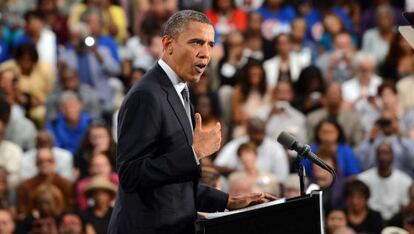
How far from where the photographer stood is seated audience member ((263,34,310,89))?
1122 cm

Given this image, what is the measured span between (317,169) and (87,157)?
2.09 m

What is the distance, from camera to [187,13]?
4480mm

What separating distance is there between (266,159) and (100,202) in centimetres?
170

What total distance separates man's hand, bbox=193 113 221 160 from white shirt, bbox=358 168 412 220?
5.00m

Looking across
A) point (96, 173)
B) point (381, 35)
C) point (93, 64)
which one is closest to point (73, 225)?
point (96, 173)

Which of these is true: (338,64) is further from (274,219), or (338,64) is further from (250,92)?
(274,219)

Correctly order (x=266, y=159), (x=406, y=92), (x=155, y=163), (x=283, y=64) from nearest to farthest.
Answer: (x=155, y=163)
(x=266, y=159)
(x=406, y=92)
(x=283, y=64)

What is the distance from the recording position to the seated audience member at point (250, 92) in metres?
10.6

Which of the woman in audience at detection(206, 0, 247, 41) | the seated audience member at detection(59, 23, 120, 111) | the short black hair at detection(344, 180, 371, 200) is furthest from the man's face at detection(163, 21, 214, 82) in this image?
the woman in audience at detection(206, 0, 247, 41)

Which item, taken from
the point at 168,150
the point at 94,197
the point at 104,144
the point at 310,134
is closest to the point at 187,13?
the point at 168,150

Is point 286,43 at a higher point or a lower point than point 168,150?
higher

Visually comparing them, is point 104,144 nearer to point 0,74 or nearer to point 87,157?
point 87,157

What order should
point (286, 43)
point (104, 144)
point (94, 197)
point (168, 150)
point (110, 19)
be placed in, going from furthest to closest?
point (110, 19) → point (286, 43) → point (104, 144) → point (94, 197) → point (168, 150)

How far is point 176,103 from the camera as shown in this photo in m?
4.45
